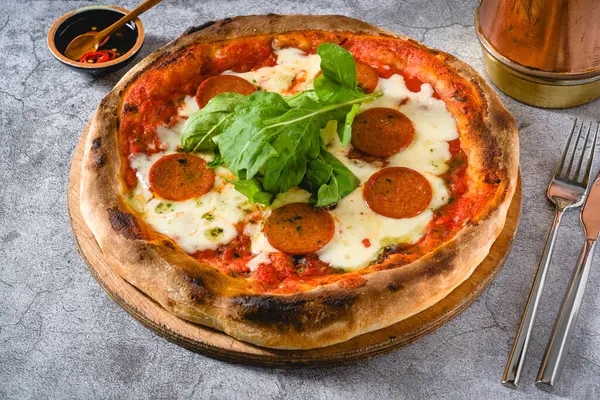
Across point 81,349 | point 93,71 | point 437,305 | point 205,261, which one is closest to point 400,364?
point 437,305

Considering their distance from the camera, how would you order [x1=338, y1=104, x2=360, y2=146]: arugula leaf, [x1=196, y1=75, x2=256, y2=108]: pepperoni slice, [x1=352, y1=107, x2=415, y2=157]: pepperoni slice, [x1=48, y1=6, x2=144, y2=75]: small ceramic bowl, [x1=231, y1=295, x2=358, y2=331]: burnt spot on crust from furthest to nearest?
[x1=48, y1=6, x2=144, y2=75]: small ceramic bowl
[x1=196, y1=75, x2=256, y2=108]: pepperoni slice
[x1=352, y1=107, x2=415, y2=157]: pepperoni slice
[x1=338, y1=104, x2=360, y2=146]: arugula leaf
[x1=231, y1=295, x2=358, y2=331]: burnt spot on crust

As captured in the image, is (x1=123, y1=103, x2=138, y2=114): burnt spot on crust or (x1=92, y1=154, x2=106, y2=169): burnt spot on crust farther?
(x1=123, y1=103, x2=138, y2=114): burnt spot on crust

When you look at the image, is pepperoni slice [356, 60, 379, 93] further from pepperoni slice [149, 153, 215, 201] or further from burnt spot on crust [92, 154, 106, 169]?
burnt spot on crust [92, 154, 106, 169]

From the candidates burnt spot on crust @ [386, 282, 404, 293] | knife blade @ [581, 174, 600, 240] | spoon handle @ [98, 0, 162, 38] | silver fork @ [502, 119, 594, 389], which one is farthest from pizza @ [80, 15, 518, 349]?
spoon handle @ [98, 0, 162, 38]

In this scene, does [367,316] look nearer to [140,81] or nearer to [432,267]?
[432,267]

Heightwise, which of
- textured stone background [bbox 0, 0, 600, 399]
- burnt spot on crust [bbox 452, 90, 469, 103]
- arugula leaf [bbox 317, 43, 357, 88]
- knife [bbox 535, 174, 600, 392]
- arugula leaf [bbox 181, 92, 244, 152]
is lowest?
textured stone background [bbox 0, 0, 600, 399]

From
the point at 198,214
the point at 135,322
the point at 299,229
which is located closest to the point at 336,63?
the point at 299,229

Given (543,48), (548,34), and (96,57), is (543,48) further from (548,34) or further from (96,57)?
(96,57)
